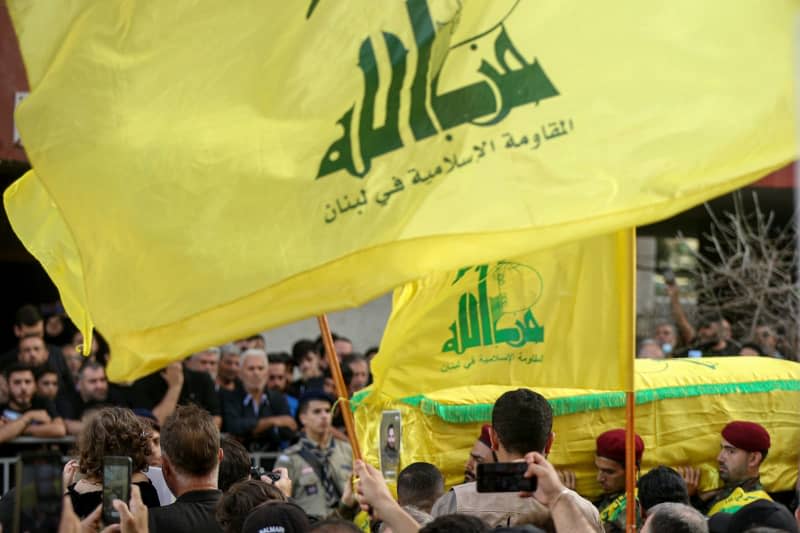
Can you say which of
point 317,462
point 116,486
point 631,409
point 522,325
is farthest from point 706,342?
point 116,486

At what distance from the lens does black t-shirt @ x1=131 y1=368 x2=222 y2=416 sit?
39.8ft

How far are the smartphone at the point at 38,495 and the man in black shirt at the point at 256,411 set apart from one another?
731 cm

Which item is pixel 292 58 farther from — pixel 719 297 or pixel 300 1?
pixel 719 297

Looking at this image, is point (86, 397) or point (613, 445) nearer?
point (613, 445)

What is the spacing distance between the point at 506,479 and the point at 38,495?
5.13ft

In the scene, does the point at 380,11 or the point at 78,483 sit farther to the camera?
the point at 78,483

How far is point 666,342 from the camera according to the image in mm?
15797

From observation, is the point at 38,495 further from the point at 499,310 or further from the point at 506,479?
the point at 499,310

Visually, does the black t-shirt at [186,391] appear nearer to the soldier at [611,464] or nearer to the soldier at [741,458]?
the soldier at [611,464]

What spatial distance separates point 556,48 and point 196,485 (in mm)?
2285

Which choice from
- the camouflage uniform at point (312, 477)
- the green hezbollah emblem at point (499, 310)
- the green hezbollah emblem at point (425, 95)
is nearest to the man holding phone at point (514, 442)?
the green hezbollah emblem at point (425, 95)

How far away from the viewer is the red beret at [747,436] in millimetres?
8984

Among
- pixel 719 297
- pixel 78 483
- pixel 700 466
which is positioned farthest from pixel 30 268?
pixel 78 483

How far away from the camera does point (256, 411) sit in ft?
41.6
